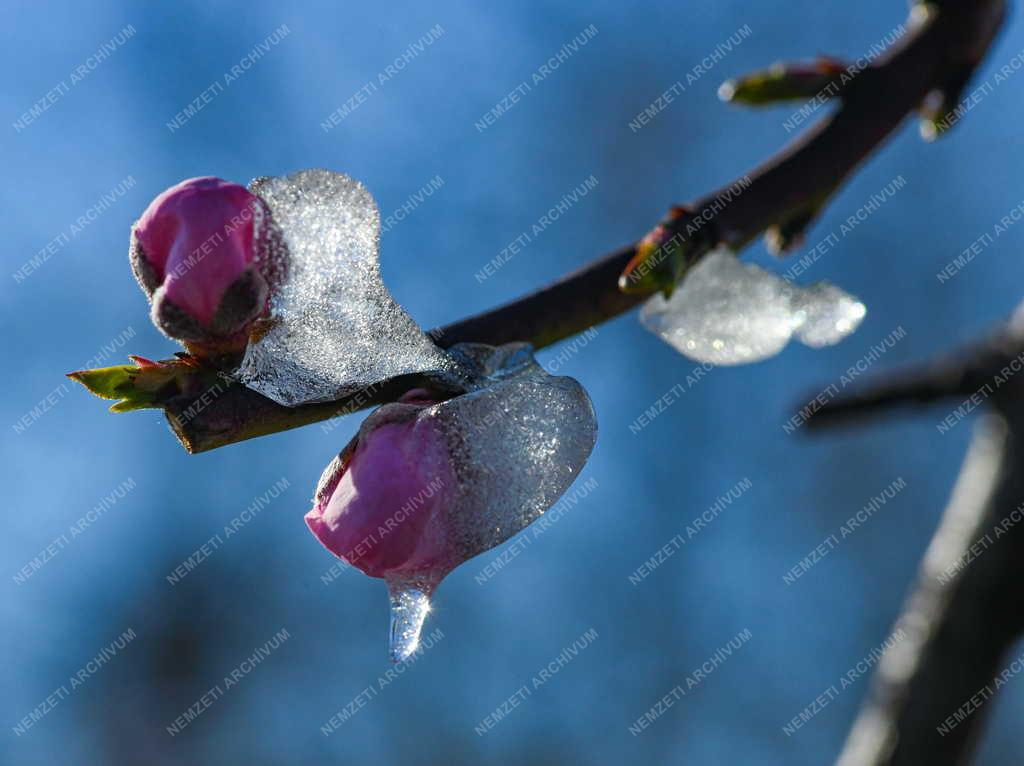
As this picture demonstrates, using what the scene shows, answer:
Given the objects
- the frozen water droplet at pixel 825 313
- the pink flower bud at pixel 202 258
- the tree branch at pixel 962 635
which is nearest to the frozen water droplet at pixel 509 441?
the pink flower bud at pixel 202 258

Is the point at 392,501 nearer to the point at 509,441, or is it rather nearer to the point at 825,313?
the point at 509,441

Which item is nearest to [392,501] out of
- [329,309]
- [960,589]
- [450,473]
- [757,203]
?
[450,473]

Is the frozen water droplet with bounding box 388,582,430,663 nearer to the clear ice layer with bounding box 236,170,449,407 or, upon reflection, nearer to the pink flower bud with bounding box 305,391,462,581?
the pink flower bud with bounding box 305,391,462,581

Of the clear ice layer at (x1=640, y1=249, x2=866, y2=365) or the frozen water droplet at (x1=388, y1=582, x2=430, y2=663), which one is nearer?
the frozen water droplet at (x1=388, y1=582, x2=430, y2=663)

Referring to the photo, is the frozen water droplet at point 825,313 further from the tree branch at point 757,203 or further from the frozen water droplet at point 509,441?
the frozen water droplet at point 509,441

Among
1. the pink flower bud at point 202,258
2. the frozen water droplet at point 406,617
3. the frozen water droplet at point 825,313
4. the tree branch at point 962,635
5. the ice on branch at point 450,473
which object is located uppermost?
the pink flower bud at point 202,258

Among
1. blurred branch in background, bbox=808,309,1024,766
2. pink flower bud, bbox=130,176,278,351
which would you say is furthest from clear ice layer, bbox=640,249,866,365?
pink flower bud, bbox=130,176,278,351

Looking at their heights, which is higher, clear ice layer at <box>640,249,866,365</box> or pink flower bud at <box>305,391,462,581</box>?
pink flower bud at <box>305,391,462,581</box>
